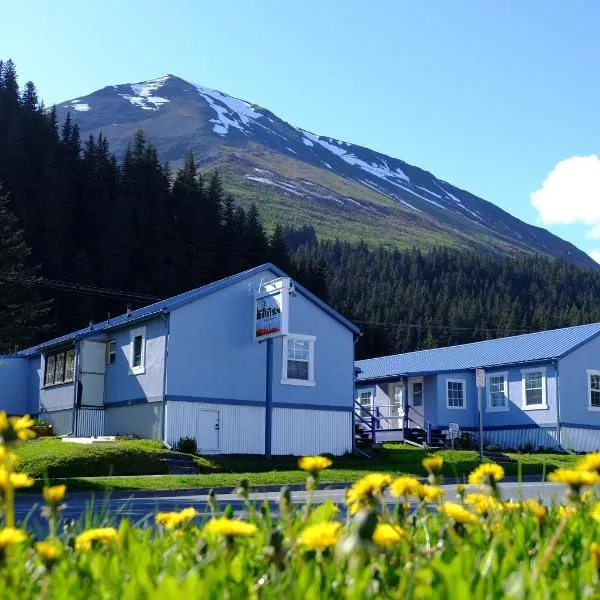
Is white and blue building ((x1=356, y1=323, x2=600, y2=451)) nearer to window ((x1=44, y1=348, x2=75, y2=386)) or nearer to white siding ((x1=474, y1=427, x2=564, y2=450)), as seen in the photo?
white siding ((x1=474, y1=427, x2=564, y2=450))

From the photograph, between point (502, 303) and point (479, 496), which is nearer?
point (479, 496)

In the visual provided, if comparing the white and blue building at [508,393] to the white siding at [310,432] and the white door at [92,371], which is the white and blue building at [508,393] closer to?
the white siding at [310,432]

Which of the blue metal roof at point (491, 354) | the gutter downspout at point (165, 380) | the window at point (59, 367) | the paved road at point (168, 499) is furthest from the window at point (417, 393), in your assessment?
the paved road at point (168, 499)

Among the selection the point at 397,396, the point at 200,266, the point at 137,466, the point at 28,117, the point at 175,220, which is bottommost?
the point at 137,466

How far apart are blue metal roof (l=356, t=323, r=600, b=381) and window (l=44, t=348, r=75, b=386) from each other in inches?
533

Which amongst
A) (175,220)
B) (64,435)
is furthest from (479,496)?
(175,220)

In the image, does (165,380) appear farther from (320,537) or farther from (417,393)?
(320,537)

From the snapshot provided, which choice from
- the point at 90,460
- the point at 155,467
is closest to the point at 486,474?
the point at 90,460

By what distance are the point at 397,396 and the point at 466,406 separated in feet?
12.5

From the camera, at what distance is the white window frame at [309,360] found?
1227 inches

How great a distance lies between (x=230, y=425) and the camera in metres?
29.8

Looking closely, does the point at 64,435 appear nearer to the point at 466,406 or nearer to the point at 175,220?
the point at 466,406

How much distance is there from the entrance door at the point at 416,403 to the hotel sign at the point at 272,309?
44.3 ft

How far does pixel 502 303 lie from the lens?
415 feet
